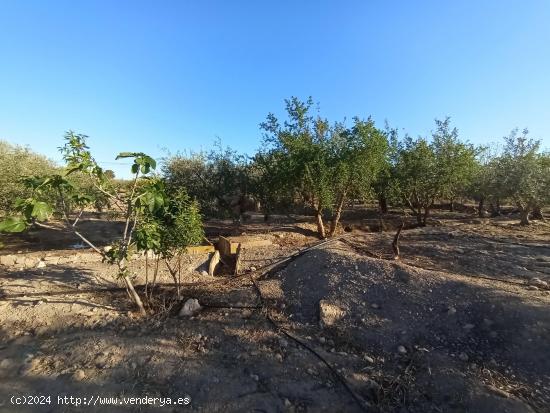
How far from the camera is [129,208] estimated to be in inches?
209

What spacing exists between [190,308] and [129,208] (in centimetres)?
211

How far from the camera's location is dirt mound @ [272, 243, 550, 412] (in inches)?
154

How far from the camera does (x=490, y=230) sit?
11633 millimetres

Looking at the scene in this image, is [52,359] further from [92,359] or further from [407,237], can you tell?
[407,237]

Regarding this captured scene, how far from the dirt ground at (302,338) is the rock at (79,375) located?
0.04m

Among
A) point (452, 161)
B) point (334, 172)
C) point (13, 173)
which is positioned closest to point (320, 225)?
point (334, 172)

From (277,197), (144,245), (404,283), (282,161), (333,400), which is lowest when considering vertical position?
(333,400)

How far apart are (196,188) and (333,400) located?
10672 mm

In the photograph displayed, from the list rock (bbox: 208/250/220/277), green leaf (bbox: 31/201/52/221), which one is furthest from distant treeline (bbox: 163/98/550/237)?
green leaf (bbox: 31/201/52/221)

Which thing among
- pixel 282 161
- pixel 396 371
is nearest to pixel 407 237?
pixel 282 161

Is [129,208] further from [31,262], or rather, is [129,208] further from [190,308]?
[31,262]

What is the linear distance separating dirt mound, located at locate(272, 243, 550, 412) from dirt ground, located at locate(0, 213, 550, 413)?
2 cm

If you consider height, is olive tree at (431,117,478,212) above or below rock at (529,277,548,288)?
above

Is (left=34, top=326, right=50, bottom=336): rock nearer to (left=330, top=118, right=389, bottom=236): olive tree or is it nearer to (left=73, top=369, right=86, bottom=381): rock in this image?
(left=73, top=369, right=86, bottom=381): rock
